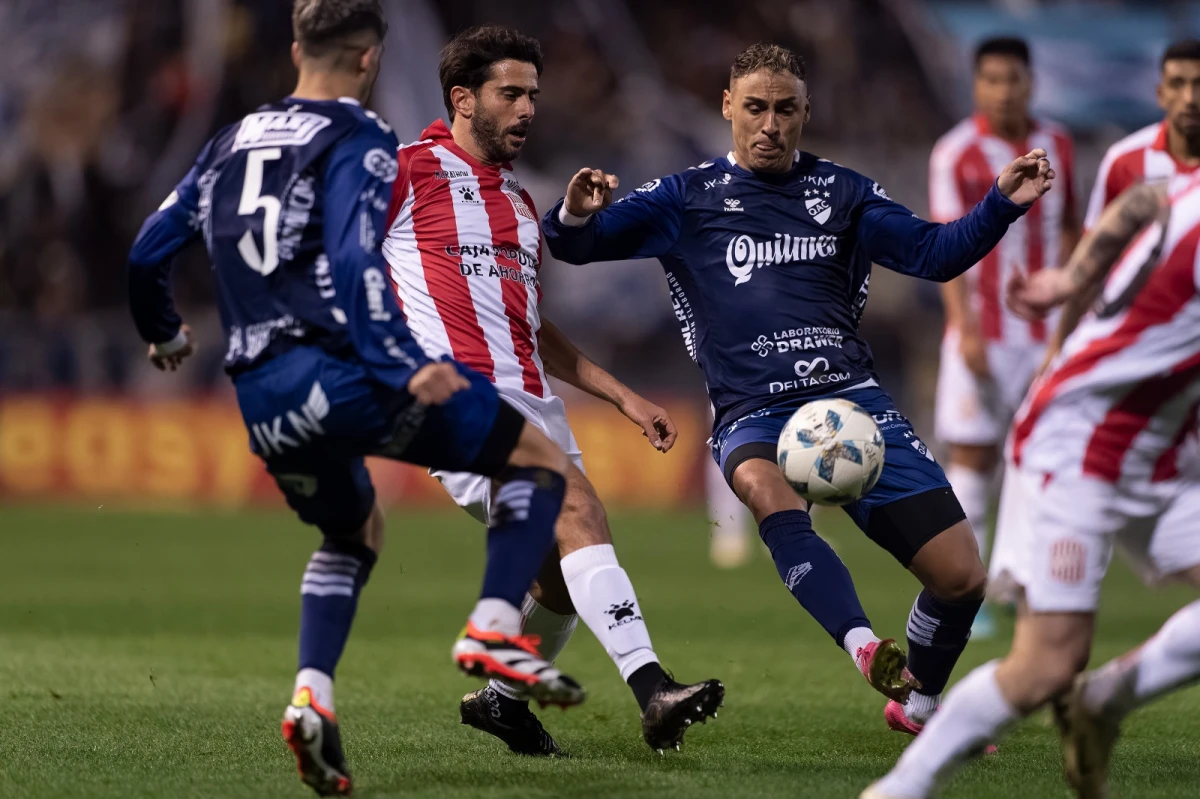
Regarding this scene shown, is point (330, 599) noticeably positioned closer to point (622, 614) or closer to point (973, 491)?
point (622, 614)

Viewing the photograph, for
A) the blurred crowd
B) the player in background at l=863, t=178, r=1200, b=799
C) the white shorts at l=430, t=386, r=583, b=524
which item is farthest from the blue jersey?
the blurred crowd

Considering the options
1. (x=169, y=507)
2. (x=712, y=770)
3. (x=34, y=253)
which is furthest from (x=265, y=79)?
(x=712, y=770)

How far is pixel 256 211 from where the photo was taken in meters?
4.05

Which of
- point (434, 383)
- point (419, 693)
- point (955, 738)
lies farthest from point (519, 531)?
point (419, 693)

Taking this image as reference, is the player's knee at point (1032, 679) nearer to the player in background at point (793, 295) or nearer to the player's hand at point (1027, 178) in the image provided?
the player in background at point (793, 295)

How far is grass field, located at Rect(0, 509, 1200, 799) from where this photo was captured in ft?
15.1

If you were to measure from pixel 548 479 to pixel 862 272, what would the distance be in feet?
6.15

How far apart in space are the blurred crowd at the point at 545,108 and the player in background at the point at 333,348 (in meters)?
15.1

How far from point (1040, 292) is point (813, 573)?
1.77m

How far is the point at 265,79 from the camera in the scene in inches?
798

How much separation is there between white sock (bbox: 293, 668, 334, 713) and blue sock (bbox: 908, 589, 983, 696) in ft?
6.89

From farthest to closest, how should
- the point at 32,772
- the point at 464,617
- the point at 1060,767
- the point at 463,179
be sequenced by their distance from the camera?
the point at 464,617 → the point at 463,179 → the point at 1060,767 → the point at 32,772

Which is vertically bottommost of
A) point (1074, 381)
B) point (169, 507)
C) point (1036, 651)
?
point (169, 507)

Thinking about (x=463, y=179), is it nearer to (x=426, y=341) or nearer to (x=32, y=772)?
(x=426, y=341)
